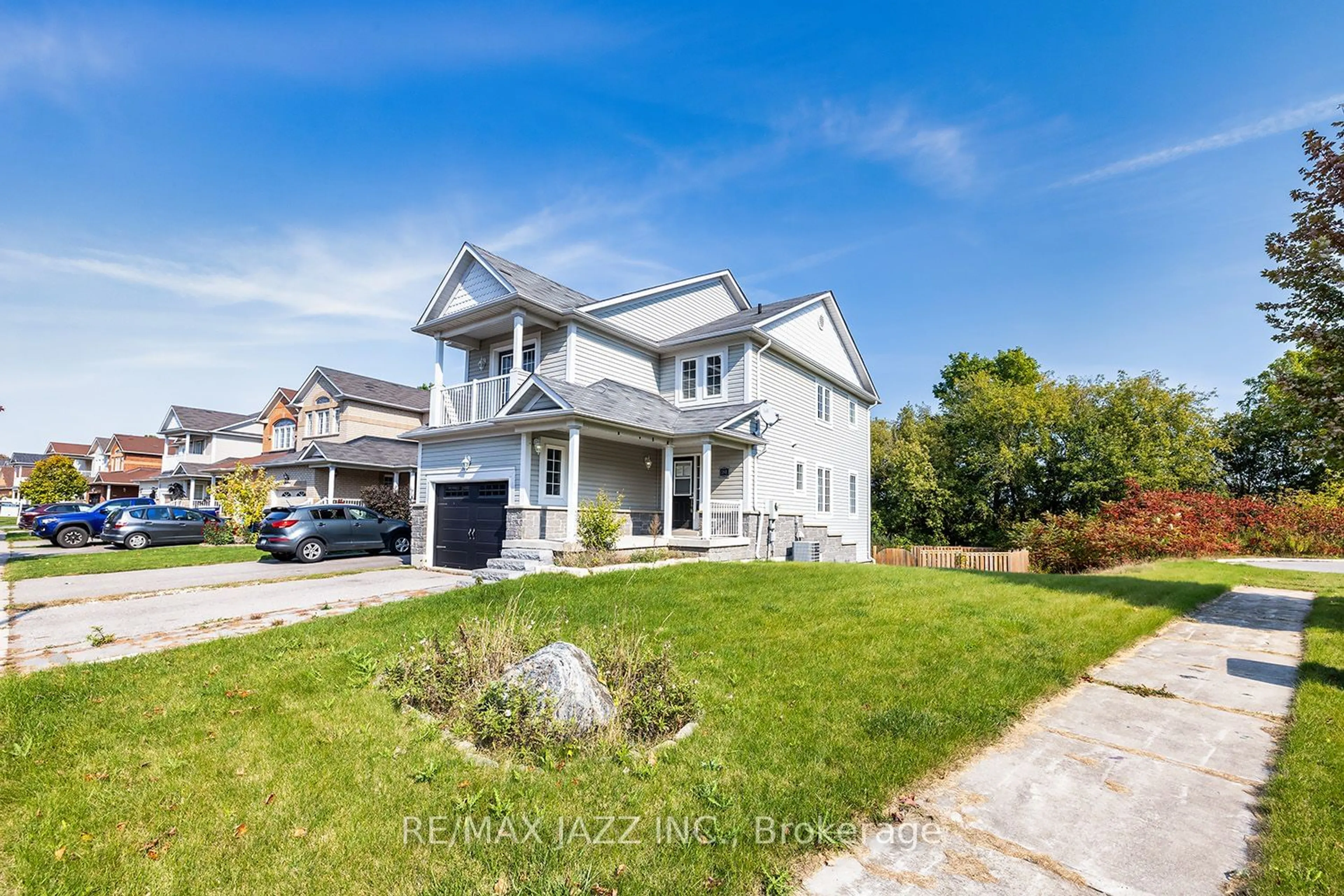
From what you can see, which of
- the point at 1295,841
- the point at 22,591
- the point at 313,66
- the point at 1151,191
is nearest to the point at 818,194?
the point at 1151,191

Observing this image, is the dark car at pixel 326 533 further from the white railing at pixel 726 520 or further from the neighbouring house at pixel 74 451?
the neighbouring house at pixel 74 451

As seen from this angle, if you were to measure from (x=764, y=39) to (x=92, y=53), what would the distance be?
10496mm

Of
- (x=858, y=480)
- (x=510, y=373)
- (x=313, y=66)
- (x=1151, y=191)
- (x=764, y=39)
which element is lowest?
(x=858, y=480)

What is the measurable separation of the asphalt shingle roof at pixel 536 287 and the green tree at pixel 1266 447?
28.7m

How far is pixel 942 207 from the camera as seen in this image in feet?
50.9

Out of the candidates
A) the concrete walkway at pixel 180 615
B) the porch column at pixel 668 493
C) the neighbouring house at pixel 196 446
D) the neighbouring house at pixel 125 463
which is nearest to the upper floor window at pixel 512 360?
the porch column at pixel 668 493

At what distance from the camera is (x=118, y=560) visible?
16391mm

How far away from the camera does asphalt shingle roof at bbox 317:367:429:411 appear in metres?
31.7

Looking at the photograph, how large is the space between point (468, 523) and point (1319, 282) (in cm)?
1619

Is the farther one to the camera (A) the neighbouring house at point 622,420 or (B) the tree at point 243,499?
(B) the tree at point 243,499

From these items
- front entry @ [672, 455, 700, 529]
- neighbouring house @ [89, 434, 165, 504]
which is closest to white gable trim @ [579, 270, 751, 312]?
front entry @ [672, 455, 700, 529]

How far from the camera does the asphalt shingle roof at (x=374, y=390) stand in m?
31.7

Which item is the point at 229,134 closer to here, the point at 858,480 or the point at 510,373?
the point at 510,373

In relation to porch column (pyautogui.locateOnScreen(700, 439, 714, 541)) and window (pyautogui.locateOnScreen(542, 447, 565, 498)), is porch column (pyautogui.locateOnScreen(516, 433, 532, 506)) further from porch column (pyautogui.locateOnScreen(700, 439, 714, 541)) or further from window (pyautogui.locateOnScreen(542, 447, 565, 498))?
porch column (pyautogui.locateOnScreen(700, 439, 714, 541))
